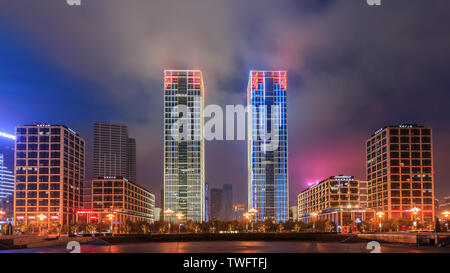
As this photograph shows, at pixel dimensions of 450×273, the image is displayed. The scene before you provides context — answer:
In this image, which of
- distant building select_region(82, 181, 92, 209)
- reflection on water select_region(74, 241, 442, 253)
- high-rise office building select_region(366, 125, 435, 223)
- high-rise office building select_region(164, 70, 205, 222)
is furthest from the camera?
high-rise office building select_region(164, 70, 205, 222)

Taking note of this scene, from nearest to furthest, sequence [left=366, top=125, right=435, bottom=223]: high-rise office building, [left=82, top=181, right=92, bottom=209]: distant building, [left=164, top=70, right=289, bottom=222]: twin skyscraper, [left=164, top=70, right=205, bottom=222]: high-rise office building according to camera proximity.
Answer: [left=366, top=125, right=435, bottom=223]: high-rise office building
[left=82, top=181, right=92, bottom=209]: distant building
[left=164, top=70, right=205, bottom=222]: high-rise office building
[left=164, top=70, right=289, bottom=222]: twin skyscraper

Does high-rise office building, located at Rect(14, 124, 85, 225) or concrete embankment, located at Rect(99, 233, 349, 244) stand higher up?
high-rise office building, located at Rect(14, 124, 85, 225)

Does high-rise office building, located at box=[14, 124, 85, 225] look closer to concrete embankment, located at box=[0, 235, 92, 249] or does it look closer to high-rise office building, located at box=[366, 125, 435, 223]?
concrete embankment, located at box=[0, 235, 92, 249]

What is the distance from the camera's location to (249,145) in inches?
7564

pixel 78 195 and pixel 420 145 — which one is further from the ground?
pixel 420 145

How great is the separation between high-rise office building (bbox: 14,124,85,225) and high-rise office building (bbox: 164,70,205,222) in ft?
154

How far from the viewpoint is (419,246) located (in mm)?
46312

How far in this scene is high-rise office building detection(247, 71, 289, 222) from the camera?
609ft

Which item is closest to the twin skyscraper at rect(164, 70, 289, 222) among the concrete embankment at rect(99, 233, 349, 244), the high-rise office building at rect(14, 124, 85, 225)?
the high-rise office building at rect(14, 124, 85, 225)

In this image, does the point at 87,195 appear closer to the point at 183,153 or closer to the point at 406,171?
the point at 183,153

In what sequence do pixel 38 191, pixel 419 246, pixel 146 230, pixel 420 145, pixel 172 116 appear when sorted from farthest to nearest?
1. pixel 172 116
2. pixel 420 145
3. pixel 38 191
4. pixel 146 230
5. pixel 419 246
